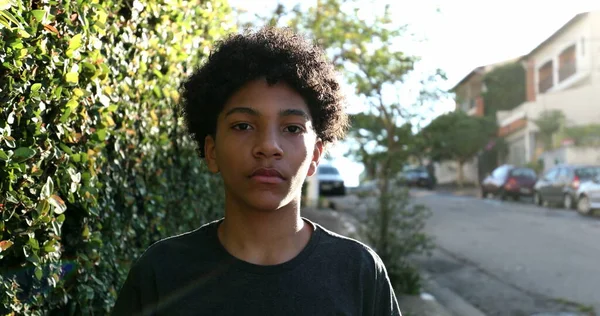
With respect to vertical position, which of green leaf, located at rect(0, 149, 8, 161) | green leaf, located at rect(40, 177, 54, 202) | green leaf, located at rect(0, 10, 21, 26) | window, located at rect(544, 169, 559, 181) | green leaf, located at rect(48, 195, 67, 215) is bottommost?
green leaf, located at rect(48, 195, 67, 215)

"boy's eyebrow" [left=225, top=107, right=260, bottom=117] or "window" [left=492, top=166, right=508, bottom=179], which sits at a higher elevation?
"window" [left=492, top=166, right=508, bottom=179]

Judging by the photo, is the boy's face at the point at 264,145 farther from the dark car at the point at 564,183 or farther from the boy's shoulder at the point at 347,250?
the dark car at the point at 564,183

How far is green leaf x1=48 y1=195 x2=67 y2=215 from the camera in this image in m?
2.58

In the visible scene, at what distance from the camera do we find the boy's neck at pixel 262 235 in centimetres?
221

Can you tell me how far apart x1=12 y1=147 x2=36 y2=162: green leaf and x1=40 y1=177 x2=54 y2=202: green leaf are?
0.21m

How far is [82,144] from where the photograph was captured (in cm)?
294

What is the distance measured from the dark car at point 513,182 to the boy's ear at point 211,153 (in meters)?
29.5

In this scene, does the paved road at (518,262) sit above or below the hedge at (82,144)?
below

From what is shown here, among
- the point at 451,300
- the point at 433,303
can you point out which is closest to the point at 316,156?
the point at 433,303

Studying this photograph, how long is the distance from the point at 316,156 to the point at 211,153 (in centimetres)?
33

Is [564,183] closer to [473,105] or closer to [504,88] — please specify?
[504,88]

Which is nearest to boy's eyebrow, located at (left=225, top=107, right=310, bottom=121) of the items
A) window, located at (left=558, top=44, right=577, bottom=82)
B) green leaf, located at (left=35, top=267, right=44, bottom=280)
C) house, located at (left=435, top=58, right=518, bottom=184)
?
green leaf, located at (left=35, top=267, right=44, bottom=280)

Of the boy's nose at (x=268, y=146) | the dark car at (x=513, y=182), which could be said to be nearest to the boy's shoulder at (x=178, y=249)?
the boy's nose at (x=268, y=146)

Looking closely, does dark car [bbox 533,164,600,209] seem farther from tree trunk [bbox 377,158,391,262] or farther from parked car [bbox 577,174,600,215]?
tree trunk [bbox 377,158,391,262]
